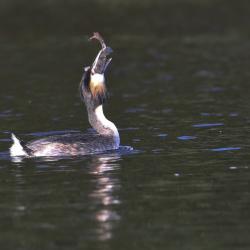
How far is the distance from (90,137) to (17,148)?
150 centimetres

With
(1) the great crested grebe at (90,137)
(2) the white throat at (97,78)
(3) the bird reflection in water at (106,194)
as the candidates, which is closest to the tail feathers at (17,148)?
(1) the great crested grebe at (90,137)

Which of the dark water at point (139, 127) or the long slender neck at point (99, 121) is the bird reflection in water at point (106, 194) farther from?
the long slender neck at point (99, 121)

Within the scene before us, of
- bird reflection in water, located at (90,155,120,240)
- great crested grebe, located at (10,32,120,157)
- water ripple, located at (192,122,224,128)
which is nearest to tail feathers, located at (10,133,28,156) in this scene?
great crested grebe, located at (10,32,120,157)

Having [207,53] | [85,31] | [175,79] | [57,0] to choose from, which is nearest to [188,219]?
[175,79]

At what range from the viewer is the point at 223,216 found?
1363 cm

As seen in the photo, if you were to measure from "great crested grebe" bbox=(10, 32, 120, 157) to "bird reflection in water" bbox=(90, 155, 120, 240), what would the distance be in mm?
491

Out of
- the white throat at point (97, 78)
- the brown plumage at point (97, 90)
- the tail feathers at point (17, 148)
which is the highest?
the white throat at point (97, 78)

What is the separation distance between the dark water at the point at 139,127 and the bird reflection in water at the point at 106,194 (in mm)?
24

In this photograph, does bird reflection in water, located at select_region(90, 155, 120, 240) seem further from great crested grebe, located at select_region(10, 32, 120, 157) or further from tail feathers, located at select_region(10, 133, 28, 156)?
tail feathers, located at select_region(10, 133, 28, 156)

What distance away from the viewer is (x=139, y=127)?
22.4m

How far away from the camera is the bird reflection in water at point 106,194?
13252 mm

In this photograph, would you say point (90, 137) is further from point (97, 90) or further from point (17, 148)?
point (17, 148)

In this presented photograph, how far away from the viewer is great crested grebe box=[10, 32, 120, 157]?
18609mm

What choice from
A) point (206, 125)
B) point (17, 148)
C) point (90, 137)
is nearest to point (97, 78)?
point (90, 137)
